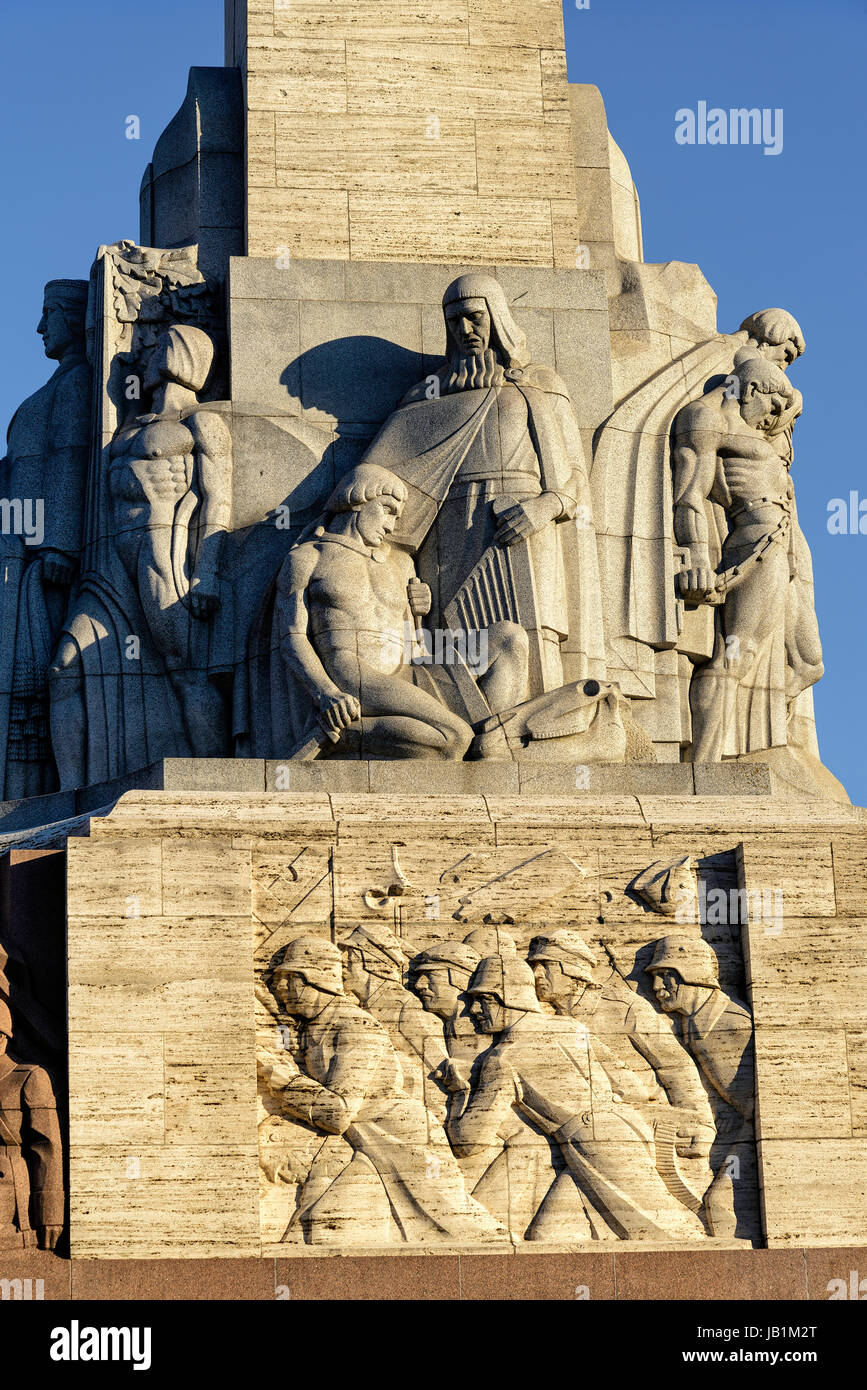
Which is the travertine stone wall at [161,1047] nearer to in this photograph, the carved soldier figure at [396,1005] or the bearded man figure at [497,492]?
the carved soldier figure at [396,1005]

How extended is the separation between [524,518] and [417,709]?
5.82 ft

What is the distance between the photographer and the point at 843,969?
18.3 meters

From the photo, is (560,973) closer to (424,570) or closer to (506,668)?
(506,668)

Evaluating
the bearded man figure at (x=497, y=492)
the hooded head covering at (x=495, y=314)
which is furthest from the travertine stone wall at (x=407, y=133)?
the bearded man figure at (x=497, y=492)

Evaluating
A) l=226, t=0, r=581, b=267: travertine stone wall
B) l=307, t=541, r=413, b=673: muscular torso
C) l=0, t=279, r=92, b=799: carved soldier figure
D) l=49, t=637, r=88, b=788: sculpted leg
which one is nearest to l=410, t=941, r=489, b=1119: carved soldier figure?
l=307, t=541, r=413, b=673: muscular torso

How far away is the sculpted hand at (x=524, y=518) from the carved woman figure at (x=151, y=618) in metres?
2.14

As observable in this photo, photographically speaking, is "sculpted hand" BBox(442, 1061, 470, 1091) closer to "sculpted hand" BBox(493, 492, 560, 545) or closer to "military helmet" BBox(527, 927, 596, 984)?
"military helmet" BBox(527, 927, 596, 984)

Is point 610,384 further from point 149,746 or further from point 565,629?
point 149,746

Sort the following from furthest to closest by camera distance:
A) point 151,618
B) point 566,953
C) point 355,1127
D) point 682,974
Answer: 1. point 151,618
2. point 682,974
3. point 566,953
4. point 355,1127

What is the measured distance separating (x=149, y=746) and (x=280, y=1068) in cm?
393

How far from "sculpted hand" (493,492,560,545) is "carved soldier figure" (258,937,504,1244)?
3725 mm

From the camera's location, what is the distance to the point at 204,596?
68.1 ft

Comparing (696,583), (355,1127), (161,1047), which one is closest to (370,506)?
(696,583)

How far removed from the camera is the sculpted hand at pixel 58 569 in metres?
21.8
